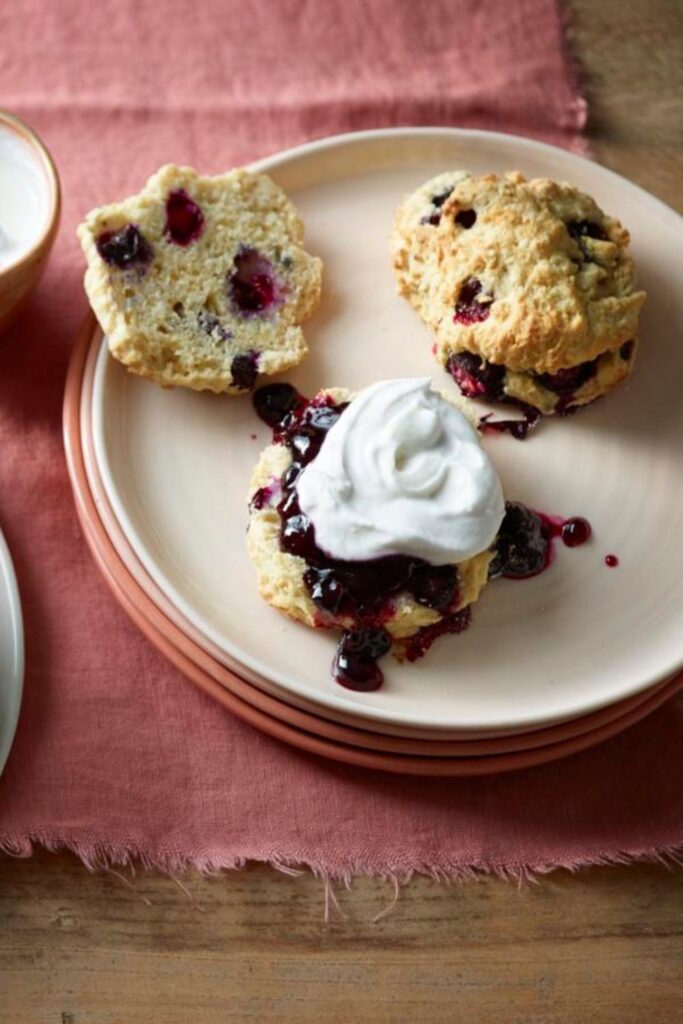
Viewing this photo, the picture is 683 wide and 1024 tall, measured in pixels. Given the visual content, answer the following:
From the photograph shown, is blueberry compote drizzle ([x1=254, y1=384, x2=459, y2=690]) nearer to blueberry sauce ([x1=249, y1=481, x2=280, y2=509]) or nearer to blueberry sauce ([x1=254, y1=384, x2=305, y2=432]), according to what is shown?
blueberry sauce ([x1=249, y1=481, x2=280, y2=509])

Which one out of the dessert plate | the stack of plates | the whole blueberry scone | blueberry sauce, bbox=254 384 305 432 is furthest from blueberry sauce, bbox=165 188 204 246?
the dessert plate

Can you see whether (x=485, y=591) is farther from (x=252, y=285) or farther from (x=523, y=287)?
(x=252, y=285)

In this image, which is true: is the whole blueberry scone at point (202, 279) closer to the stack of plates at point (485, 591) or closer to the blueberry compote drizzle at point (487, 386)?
the stack of plates at point (485, 591)

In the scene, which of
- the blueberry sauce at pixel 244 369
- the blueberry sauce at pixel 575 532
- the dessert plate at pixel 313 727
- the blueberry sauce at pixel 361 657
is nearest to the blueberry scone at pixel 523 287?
the blueberry sauce at pixel 575 532

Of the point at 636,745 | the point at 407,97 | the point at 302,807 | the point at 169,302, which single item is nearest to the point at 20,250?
the point at 169,302

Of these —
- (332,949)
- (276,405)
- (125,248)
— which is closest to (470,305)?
(276,405)
